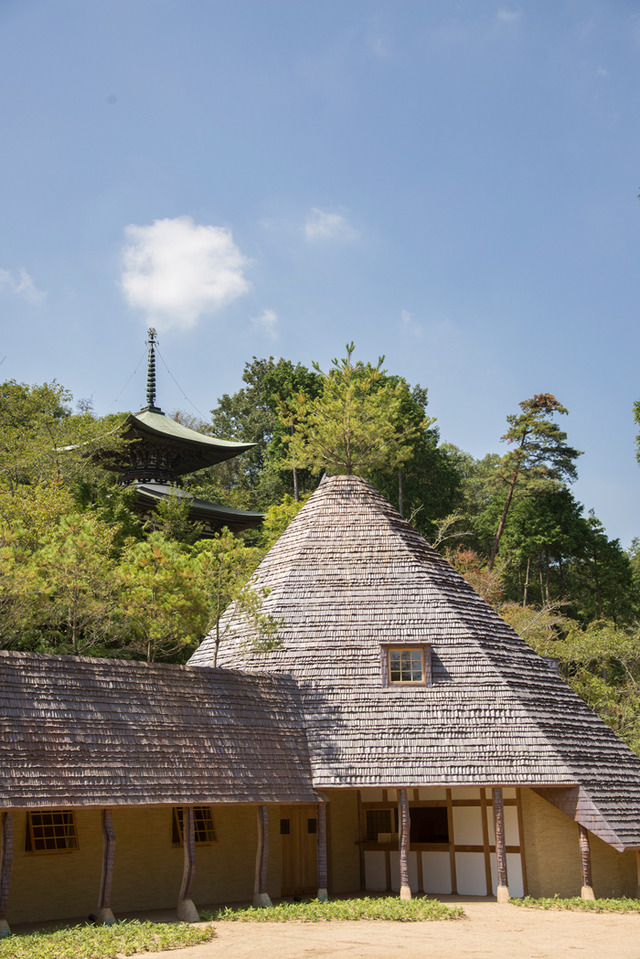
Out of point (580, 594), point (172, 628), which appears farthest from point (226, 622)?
point (580, 594)

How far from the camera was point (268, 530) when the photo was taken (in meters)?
31.9

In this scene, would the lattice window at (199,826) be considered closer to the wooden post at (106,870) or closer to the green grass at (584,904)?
the wooden post at (106,870)

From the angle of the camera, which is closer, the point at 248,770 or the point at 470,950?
the point at 470,950

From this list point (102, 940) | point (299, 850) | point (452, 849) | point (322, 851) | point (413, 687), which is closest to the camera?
point (102, 940)

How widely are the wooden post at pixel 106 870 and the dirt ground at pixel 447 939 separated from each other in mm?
1552

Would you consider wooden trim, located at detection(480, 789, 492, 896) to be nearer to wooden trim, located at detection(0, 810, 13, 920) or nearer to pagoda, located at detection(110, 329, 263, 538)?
wooden trim, located at detection(0, 810, 13, 920)

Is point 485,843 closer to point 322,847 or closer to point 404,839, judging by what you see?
point 404,839

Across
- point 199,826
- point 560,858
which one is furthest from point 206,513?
point 560,858

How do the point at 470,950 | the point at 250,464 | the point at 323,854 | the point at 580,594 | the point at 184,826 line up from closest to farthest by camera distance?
1. the point at 470,950
2. the point at 184,826
3. the point at 323,854
4. the point at 580,594
5. the point at 250,464

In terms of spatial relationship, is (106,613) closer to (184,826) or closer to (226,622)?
(226,622)

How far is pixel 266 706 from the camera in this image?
15977mm

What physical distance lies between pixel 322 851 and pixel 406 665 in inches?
139

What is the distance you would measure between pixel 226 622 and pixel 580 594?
101ft

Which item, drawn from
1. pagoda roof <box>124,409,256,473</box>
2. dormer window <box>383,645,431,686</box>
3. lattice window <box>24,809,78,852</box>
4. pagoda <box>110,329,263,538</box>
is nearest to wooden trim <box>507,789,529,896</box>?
dormer window <box>383,645,431,686</box>
